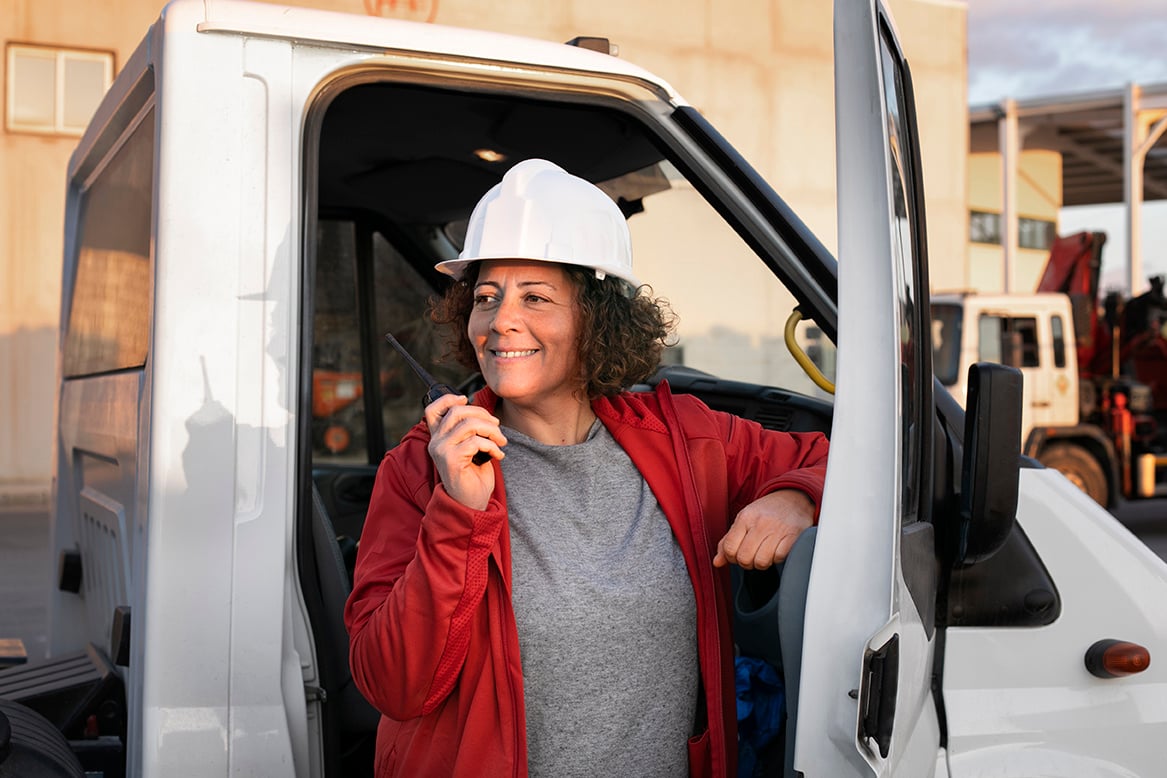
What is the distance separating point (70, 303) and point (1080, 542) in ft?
8.13

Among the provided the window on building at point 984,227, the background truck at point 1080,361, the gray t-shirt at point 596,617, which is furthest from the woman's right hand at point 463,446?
the window on building at point 984,227

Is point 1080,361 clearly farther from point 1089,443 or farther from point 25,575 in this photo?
point 25,575

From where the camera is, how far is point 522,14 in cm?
1348

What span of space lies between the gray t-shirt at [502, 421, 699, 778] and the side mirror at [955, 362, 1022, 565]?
46 centimetres

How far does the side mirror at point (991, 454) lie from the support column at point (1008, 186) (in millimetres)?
17149

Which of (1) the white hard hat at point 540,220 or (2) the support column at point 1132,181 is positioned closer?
(1) the white hard hat at point 540,220

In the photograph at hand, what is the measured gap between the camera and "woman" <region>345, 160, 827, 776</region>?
5.09ft

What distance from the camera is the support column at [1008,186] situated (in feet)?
58.5

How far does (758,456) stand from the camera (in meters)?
1.95

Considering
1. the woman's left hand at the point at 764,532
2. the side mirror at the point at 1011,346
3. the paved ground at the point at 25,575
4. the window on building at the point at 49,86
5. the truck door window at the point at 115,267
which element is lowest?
the paved ground at the point at 25,575

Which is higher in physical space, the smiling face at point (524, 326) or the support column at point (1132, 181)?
the support column at point (1132, 181)

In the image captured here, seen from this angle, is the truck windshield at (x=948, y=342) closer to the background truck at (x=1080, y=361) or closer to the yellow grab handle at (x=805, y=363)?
the background truck at (x=1080, y=361)

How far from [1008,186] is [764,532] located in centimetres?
1811

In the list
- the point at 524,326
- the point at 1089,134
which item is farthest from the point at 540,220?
the point at 1089,134
